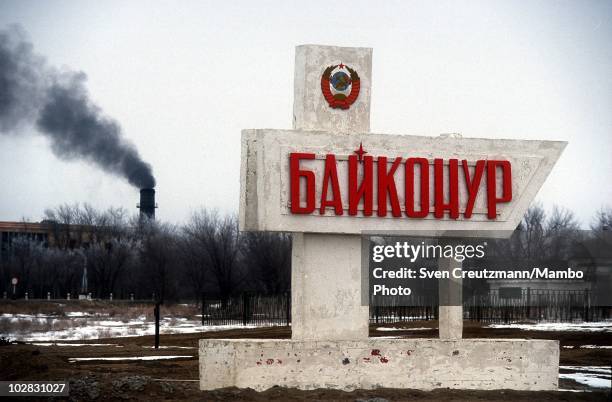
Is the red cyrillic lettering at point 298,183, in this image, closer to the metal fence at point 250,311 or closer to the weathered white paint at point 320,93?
the weathered white paint at point 320,93

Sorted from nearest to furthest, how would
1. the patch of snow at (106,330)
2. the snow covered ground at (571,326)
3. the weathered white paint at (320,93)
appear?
the weathered white paint at (320,93) → the snow covered ground at (571,326) → the patch of snow at (106,330)

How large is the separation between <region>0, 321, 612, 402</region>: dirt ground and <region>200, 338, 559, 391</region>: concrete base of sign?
273 mm

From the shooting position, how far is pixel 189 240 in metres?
83.0

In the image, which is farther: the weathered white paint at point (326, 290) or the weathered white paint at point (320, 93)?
the weathered white paint at point (320, 93)

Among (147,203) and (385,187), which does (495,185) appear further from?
(147,203)

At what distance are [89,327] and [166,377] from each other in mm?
24474

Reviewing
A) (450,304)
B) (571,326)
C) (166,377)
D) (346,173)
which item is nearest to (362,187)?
(346,173)

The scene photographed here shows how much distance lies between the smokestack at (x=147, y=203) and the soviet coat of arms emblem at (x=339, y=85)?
8328 cm

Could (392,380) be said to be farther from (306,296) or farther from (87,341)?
(87,341)

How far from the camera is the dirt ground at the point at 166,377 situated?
12.7 metres

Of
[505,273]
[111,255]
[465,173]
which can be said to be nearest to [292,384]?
[465,173]

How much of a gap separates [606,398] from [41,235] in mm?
105790

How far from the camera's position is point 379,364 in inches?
537

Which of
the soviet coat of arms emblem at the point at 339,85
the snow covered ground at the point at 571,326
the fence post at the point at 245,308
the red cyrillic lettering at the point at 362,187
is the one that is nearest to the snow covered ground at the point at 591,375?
the red cyrillic lettering at the point at 362,187
